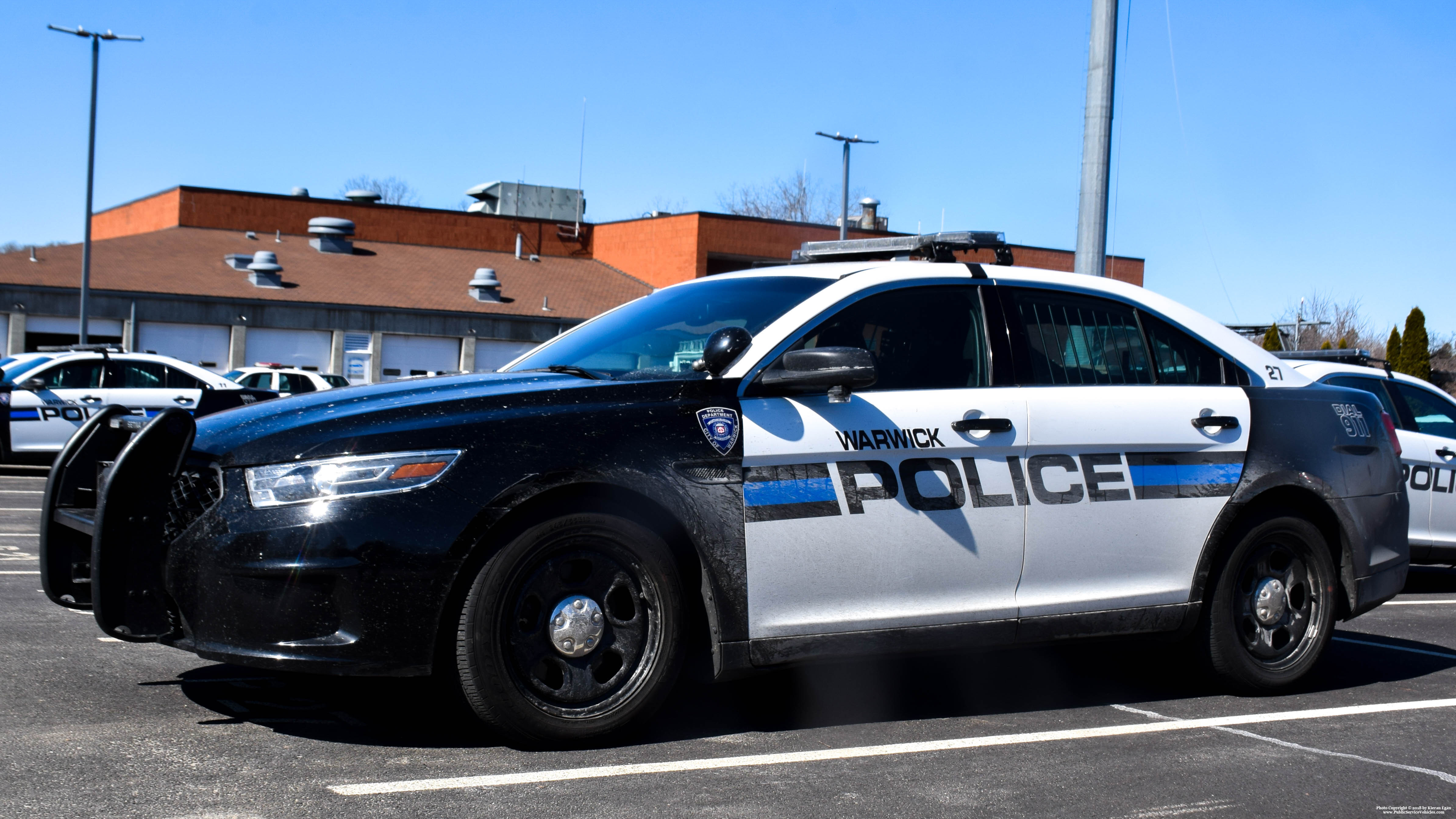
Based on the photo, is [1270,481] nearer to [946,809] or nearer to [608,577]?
[946,809]

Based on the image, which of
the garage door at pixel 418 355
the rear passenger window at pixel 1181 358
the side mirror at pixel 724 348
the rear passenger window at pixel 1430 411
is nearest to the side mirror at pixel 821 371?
the side mirror at pixel 724 348

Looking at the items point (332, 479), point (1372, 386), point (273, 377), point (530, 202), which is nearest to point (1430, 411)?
point (1372, 386)

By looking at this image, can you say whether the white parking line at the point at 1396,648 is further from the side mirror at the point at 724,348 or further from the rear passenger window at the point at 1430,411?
the side mirror at the point at 724,348

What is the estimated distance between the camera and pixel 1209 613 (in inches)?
230

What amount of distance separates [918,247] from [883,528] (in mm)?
1397

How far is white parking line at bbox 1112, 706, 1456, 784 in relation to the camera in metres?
4.79

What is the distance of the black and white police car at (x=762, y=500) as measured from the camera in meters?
4.32

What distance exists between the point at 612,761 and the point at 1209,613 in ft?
9.07

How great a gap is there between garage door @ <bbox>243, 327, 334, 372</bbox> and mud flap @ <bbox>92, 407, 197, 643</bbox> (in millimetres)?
38766

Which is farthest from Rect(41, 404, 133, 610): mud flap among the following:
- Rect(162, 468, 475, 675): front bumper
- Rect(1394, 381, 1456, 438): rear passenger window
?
Rect(1394, 381, 1456, 438): rear passenger window

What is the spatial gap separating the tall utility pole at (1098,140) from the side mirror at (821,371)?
26.1ft

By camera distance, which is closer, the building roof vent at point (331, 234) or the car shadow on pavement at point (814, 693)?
the car shadow on pavement at point (814, 693)

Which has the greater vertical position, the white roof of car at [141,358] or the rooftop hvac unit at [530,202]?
the rooftop hvac unit at [530,202]

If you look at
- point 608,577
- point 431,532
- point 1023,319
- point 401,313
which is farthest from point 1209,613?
point 401,313
